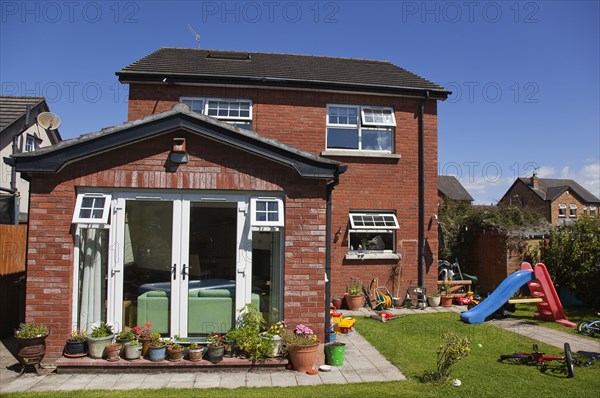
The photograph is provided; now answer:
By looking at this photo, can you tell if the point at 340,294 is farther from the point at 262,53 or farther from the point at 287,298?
the point at 262,53

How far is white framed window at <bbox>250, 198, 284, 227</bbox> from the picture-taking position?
6.73m

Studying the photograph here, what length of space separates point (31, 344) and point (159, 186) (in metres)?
2.92

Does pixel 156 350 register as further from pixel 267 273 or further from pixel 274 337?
pixel 267 273

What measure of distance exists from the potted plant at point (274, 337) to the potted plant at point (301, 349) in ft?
0.27

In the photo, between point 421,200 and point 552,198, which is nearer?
point 421,200

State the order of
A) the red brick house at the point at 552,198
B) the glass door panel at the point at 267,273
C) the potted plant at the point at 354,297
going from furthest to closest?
the red brick house at the point at 552,198
the potted plant at the point at 354,297
the glass door panel at the point at 267,273

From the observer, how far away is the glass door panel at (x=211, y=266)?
6.72 meters

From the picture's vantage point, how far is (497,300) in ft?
34.0

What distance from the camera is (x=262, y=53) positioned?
15.8 meters

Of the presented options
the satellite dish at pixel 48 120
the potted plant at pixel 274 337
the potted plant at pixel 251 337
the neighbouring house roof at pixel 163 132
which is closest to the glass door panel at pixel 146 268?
Answer: the neighbouring house roof at pixel 163 132

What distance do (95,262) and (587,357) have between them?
8.56 m

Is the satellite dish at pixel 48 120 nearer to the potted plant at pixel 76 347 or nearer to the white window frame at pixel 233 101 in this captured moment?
the white window frame at pixel 233 101

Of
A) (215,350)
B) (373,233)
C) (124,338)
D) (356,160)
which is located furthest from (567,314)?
(124,338)

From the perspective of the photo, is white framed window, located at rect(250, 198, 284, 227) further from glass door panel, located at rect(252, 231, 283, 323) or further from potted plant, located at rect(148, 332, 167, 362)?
potted plant, located at rect(148, 332, 167, 362)
